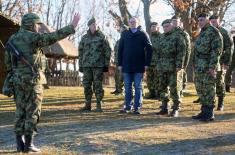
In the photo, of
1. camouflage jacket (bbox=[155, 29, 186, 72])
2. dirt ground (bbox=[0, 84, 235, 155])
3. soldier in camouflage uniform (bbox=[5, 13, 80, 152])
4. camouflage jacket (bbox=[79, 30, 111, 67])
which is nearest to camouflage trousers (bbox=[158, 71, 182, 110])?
camouflage jacket (bbox=[155, 29, 186, 72])

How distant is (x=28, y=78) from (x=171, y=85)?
14.4ft

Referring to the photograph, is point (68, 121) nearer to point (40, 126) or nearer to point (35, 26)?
point (40, 126)

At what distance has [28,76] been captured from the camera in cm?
732

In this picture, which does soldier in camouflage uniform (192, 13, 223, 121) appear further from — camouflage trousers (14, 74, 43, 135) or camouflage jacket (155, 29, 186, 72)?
camouflage trousers (14, 74, 43, 135)

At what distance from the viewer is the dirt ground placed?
300 inches

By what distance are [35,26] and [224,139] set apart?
3.43 meters

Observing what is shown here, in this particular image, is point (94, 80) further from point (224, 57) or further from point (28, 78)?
point (28, 78)

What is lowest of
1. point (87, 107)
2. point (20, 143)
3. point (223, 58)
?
point (20, 143)

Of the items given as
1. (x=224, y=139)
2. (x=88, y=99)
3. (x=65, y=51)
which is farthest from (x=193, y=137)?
(x=65, y=51)

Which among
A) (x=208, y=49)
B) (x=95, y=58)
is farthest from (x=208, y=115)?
(x=95, y=58)

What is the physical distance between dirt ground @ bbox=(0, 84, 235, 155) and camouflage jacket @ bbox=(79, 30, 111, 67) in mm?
1124

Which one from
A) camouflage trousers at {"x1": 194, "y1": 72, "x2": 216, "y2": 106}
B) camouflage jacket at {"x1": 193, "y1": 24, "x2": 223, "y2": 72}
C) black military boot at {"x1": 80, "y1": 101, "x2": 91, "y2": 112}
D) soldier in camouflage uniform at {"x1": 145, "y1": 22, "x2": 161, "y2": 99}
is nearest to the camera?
camouflage jacket at {"x1": 193, "y1": 24, "x2": 223, "y2": 72}

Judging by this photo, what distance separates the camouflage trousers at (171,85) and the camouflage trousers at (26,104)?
13.8 ft

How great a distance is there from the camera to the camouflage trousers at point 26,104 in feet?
24.1
